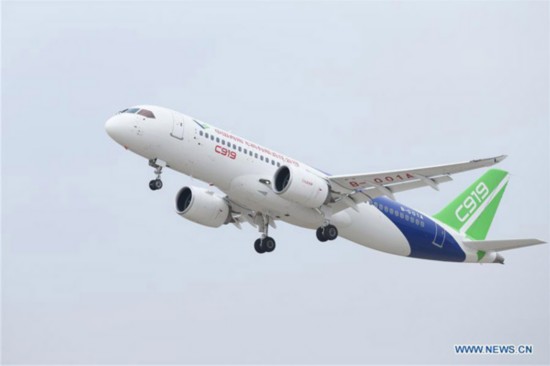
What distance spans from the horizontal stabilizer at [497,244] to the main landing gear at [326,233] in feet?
29.1

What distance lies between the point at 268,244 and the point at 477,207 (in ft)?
41.7

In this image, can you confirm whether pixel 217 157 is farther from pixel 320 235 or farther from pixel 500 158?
pixel 500 158

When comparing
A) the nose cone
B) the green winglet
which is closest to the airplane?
the nose cone

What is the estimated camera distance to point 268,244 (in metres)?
47.0

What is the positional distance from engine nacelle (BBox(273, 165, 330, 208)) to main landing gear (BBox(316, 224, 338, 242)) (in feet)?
4.82

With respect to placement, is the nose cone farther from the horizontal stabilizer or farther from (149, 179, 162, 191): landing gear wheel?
the horizontal stabilizer

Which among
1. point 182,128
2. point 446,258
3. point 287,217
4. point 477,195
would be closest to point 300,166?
point 287,217

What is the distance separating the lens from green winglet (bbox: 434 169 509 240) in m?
52.2

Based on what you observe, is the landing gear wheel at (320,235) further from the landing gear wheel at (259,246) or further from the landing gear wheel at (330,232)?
the landing gear wheel at (259,246)

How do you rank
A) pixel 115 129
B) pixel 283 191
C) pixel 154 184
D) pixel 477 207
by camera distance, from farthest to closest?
pixel 477 207, pixel 283 191, pixel 154 184, pixel 115 129

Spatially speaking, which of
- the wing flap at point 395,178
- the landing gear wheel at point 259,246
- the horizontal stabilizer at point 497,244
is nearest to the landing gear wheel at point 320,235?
the wing flap at point 395,178

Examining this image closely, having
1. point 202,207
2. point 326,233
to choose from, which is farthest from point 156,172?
point 326,233

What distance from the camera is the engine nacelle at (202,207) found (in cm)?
4650

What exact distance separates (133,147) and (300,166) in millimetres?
7268
